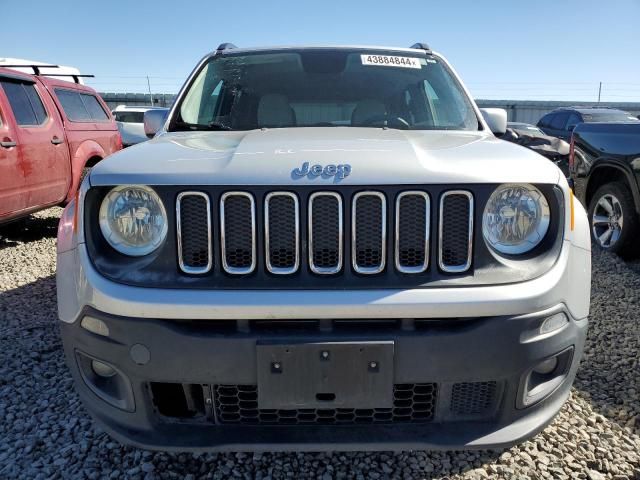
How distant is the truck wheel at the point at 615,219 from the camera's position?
4.95 metres

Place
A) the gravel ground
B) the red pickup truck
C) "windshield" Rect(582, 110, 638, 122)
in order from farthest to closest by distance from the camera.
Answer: "windshield" Rect(582, 110, 638, 122) < the red pickup truck < the gravel ground

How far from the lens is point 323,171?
1771 mm

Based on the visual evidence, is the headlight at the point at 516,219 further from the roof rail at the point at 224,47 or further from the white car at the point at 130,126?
the white car at the point at 130,126

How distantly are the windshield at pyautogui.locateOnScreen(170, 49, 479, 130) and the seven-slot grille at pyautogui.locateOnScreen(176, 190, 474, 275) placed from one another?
1.12 meters

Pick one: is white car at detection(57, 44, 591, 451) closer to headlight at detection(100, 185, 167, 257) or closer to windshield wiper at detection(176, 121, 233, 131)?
headlight at detection(100, 185, 167, 257)

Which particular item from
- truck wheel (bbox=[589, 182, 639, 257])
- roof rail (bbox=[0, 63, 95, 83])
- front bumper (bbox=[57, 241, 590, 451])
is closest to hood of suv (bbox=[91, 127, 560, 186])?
front bumper (bbox=[57, 241, 590, 451])

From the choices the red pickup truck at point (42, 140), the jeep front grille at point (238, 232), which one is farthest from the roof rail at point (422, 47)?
the red pickup truck at point (42, 140)

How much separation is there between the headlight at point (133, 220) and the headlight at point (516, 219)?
1.16 meters

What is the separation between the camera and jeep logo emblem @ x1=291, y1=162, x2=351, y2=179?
1756 millimetres

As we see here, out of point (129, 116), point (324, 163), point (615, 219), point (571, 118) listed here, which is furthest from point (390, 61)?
point (129, 116)

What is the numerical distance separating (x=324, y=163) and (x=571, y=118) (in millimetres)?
13329

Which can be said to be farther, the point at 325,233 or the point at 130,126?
the point at 130,126

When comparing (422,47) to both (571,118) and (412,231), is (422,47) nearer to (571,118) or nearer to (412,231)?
(412,231)

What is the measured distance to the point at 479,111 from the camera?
9.86 feet
